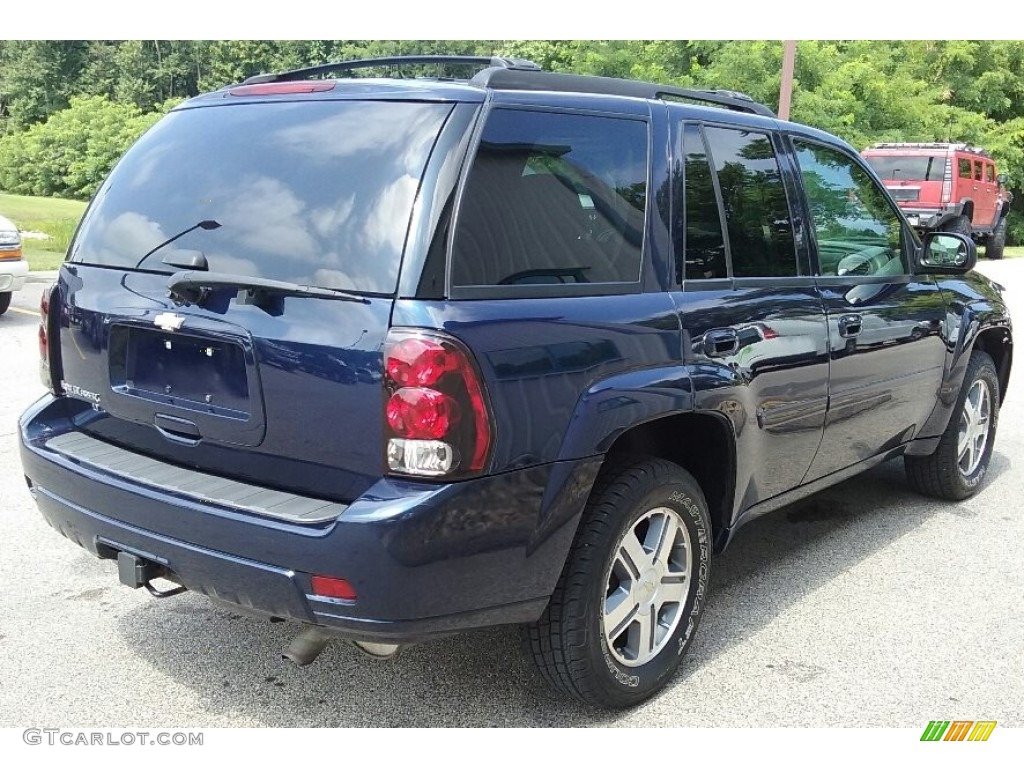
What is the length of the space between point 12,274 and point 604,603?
949 centimetres

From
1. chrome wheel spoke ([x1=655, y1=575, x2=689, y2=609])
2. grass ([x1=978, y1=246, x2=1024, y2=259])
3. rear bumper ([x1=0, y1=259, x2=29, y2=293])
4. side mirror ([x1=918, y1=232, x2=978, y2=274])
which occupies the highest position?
side mirror ([x1=918, y1=232, x2=978, y2=274])

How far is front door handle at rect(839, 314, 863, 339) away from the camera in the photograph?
4094 mm

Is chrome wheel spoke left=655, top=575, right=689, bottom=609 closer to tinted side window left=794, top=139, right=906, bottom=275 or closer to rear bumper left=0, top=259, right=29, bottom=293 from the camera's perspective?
tinted side window left=794, top=139, right=906, bottom=275

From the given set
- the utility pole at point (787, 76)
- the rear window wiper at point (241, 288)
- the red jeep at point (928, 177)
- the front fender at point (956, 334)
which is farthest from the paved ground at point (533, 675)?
the red jeep at point (928, 177)

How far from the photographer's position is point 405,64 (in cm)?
340

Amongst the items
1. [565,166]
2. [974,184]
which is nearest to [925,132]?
[974,184]

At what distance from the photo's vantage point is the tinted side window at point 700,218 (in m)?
3.41

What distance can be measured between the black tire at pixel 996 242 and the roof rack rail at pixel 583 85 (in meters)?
23.9

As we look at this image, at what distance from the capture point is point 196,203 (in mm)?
3006

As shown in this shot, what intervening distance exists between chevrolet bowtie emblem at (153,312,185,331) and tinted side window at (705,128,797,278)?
1892 mm

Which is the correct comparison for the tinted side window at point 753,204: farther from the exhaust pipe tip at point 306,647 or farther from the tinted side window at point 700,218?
the exhaust pipe tip at point 306,647

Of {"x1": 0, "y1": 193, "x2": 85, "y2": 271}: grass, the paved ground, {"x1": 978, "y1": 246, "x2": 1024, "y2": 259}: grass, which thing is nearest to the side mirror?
the paved ground

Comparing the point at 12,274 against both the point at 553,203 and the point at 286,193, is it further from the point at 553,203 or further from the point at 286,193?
the point at 553,203

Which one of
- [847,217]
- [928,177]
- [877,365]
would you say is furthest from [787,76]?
[877,365]
